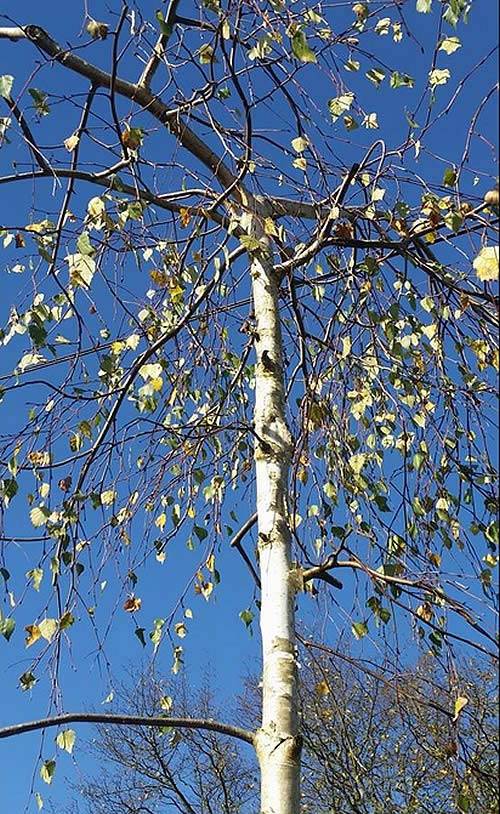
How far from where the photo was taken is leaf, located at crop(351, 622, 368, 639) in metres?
2.76

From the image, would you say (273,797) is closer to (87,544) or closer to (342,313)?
(87,544)

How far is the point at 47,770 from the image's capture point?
2.62 m

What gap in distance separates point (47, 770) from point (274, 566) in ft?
2.97

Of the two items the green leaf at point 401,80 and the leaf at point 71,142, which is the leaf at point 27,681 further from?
the green leaf at point 401,80

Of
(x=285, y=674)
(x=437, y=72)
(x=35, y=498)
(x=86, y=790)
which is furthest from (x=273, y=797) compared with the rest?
(x=86, y=790)

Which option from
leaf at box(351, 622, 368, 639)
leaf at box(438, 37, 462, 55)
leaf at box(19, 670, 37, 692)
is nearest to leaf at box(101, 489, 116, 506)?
leaf at box(19, 670, 37, 692)

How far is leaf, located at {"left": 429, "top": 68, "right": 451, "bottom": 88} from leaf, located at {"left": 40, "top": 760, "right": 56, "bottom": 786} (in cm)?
240

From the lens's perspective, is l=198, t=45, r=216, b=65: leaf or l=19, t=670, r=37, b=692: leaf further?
l=198, t=45, r=216, b=65: leaf

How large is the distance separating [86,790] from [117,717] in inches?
498

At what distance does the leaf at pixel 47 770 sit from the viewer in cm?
262

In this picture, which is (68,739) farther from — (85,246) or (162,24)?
(162,24)

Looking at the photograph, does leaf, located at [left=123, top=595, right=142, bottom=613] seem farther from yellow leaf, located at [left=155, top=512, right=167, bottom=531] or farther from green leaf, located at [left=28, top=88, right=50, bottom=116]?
green leaf, located at [left=28, top=88, right=50, bottom=116]

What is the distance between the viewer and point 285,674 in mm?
2314

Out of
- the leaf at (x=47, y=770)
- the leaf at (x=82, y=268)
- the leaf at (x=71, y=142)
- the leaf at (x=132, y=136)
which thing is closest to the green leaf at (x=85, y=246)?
the leaf at (x=82, y=268)
